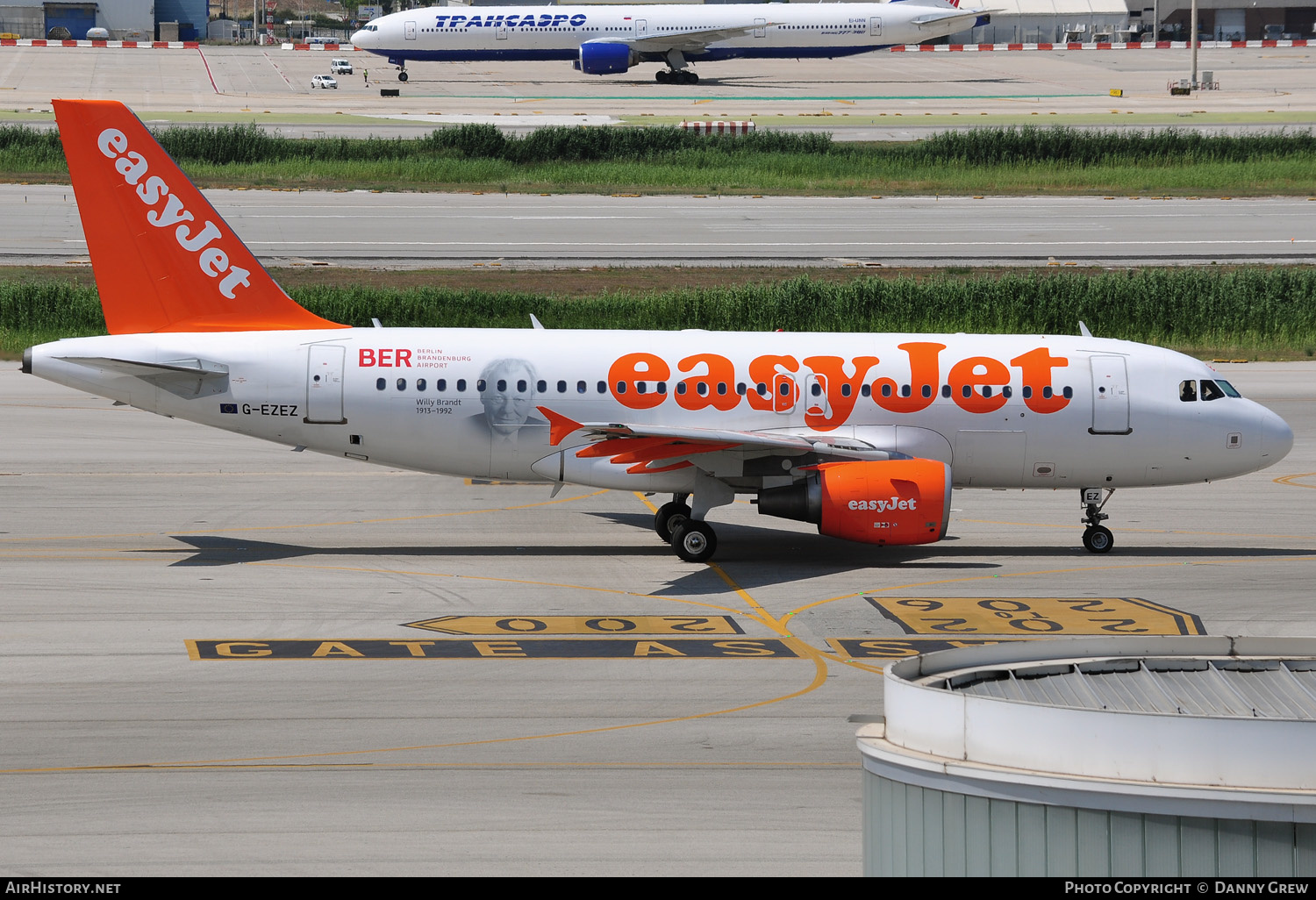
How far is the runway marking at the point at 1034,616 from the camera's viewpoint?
23.6m

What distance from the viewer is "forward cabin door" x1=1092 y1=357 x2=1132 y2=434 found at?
1146 inches

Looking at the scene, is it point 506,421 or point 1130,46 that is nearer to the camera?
point 506,421

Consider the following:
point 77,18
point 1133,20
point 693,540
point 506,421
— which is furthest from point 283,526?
point 77,18

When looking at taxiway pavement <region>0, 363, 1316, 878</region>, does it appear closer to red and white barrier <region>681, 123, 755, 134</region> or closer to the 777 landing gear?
the 777 landing gear

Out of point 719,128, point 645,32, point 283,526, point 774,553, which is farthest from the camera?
point 645,32

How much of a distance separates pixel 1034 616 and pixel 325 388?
45.7 ft

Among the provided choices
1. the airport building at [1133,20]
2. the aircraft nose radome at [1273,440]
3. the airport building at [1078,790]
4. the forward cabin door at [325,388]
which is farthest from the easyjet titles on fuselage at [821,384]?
the airport building at [1133,20]

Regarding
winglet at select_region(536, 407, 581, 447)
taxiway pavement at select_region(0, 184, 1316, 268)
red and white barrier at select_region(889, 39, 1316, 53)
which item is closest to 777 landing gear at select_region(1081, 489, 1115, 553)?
winglet at select_region(536, 407, 581, 447)

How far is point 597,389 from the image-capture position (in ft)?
94.6

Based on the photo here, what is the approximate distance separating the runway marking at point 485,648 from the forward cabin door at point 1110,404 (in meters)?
9.87

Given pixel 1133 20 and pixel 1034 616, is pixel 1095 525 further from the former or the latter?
pixel 1133 20

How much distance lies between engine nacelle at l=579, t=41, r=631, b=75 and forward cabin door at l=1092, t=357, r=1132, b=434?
89.5 m

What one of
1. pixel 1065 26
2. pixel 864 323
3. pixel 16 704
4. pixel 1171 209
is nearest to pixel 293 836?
pixel 16 704

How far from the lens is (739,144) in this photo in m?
84.6
